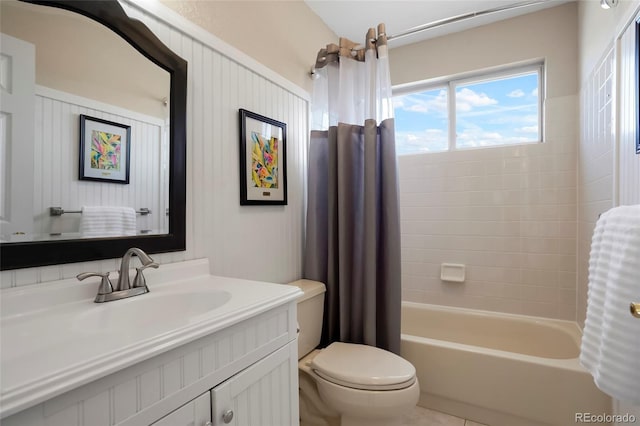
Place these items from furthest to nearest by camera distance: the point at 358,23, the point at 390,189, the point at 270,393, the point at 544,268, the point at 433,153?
1. the point at 433,153
2. the point at 358,23
3. the point at 544,268
4. the point at 390,189
5. the point at 270,393

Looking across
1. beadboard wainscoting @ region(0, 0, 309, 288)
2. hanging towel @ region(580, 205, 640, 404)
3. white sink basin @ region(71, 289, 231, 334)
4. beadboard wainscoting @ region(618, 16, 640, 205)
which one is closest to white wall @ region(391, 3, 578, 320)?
beadboard wainscoting @ region(618, 16, 640, 205)

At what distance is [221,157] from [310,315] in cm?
92

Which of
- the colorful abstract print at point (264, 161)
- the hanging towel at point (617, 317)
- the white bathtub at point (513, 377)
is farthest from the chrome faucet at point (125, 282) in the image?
the white bathtub at point (513, 377)

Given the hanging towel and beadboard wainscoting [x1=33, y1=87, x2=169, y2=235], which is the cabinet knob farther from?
the hanging towel

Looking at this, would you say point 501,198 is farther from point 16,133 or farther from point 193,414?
point 16,133

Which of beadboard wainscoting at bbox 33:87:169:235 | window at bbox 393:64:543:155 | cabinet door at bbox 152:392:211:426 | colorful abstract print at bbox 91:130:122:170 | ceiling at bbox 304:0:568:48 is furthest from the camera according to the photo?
window at bbox 393:64:543:155

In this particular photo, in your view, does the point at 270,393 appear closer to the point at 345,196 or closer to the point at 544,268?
the point at 345,196

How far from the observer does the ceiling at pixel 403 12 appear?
2055 mm

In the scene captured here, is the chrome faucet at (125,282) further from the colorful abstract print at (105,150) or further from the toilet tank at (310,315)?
the toilet tank at (310,315)

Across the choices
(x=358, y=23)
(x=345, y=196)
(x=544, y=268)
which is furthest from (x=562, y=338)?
(x=358, y=23)

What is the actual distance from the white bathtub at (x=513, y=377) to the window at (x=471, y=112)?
1365mm

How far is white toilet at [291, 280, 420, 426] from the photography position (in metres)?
1.26

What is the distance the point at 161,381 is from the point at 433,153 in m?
2.37

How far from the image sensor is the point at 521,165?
2.20 m
